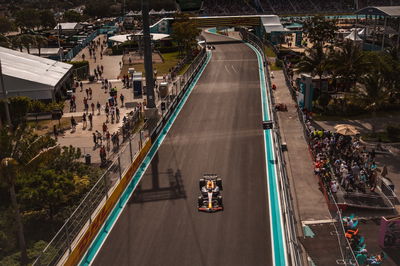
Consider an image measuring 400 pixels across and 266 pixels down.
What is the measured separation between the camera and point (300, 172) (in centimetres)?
2756

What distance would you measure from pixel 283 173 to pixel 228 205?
336 centimetres

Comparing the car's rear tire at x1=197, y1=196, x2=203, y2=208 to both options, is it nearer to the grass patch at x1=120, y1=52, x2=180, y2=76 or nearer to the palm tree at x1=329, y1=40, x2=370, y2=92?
the palm tree at x1=329, y1=40, x2=370, y2=92

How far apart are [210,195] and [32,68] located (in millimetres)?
37376

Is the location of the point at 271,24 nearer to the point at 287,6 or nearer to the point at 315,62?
the point at 315,62

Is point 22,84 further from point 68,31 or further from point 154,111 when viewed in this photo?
point 68,31

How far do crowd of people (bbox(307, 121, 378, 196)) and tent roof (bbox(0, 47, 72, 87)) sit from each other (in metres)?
30.9

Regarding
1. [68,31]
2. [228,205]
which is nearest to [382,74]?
[228,205]

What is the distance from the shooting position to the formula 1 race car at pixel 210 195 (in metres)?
20.6

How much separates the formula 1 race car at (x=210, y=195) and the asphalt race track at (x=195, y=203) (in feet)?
1.33

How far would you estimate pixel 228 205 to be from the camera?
21031 mm

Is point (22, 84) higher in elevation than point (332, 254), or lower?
higher

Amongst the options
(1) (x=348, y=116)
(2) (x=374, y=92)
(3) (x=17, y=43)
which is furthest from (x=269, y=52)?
(3) (x=17, y=43)

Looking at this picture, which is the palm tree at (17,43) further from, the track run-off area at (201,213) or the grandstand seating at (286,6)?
the grandstand seating at (286,6)

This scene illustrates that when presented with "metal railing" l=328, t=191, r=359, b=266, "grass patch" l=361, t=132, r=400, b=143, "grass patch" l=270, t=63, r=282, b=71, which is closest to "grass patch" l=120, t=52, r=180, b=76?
"grass patch" l=270, t=63, r=282, b=71
